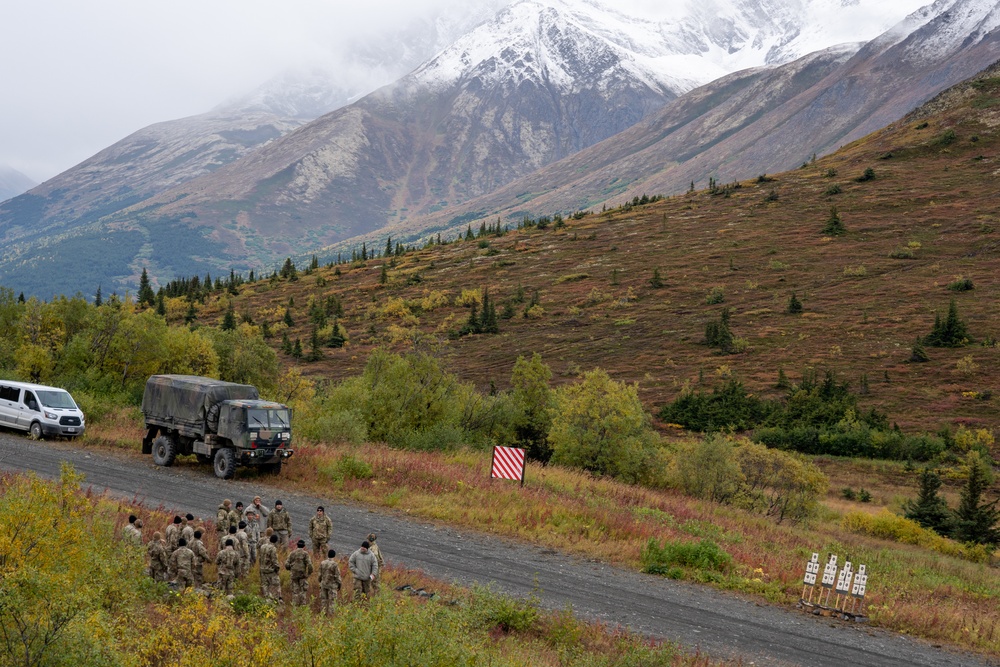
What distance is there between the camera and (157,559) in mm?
12164

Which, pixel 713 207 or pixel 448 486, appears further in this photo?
pixel 713 207

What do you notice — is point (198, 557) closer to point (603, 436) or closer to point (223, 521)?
point (223, 521)

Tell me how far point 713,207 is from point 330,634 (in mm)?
113449

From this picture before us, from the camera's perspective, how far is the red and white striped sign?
75.7 ft

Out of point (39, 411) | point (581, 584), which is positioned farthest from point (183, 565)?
point (39, 411)

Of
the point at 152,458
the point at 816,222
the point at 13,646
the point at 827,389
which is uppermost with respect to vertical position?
the point at 816,222

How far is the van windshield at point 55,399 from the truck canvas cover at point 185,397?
200 inches

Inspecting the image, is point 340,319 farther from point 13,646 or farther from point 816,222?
point 13,646

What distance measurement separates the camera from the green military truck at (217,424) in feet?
71.5

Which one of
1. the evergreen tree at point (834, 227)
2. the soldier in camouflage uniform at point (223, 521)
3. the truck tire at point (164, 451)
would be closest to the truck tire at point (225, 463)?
the truck tire at point (164, 451)

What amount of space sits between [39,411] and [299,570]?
64.0 feet

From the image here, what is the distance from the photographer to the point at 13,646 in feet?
17.7

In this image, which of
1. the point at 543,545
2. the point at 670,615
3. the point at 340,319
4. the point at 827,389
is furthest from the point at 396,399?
the point at 340,319

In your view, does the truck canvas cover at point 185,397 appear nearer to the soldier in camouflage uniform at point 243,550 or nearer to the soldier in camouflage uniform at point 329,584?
the soldier in camouflage uniform at point 243,550
